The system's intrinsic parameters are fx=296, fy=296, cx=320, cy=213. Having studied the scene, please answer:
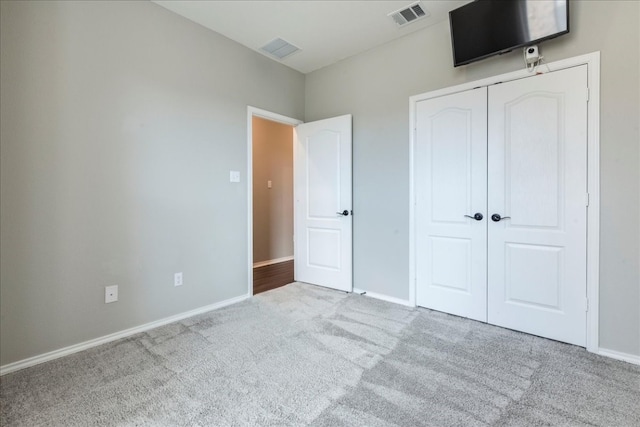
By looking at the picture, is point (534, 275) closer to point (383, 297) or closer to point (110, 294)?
point (383, 297)

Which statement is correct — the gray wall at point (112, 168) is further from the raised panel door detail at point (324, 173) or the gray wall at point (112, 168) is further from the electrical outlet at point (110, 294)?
the raised panel door detail at point (324, 173)

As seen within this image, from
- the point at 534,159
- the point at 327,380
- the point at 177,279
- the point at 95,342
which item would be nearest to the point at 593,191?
the point at 534,159

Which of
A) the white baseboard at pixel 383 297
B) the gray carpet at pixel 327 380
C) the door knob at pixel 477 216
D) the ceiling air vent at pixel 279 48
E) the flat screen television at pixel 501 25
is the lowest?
the gray carpet at pixel 327 380

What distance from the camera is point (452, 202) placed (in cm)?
277

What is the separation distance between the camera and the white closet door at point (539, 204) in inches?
85.7

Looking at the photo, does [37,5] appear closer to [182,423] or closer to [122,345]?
[122,345]

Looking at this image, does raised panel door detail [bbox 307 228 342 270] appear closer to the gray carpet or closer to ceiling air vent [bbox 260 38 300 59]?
the gray carpet

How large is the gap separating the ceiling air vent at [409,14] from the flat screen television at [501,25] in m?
0.27

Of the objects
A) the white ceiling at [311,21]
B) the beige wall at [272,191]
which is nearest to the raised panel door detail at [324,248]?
the beige wall at [272,191]

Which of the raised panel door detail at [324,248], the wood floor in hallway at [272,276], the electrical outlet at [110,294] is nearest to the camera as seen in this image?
the electrical outlet at [110,294]

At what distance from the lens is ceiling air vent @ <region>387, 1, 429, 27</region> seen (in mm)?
2582

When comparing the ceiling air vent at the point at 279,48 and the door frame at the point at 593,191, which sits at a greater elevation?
the ceiling air vent at the point at 279,48

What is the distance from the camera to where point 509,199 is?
8.06 feet

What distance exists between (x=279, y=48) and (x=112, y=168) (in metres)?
2.12
